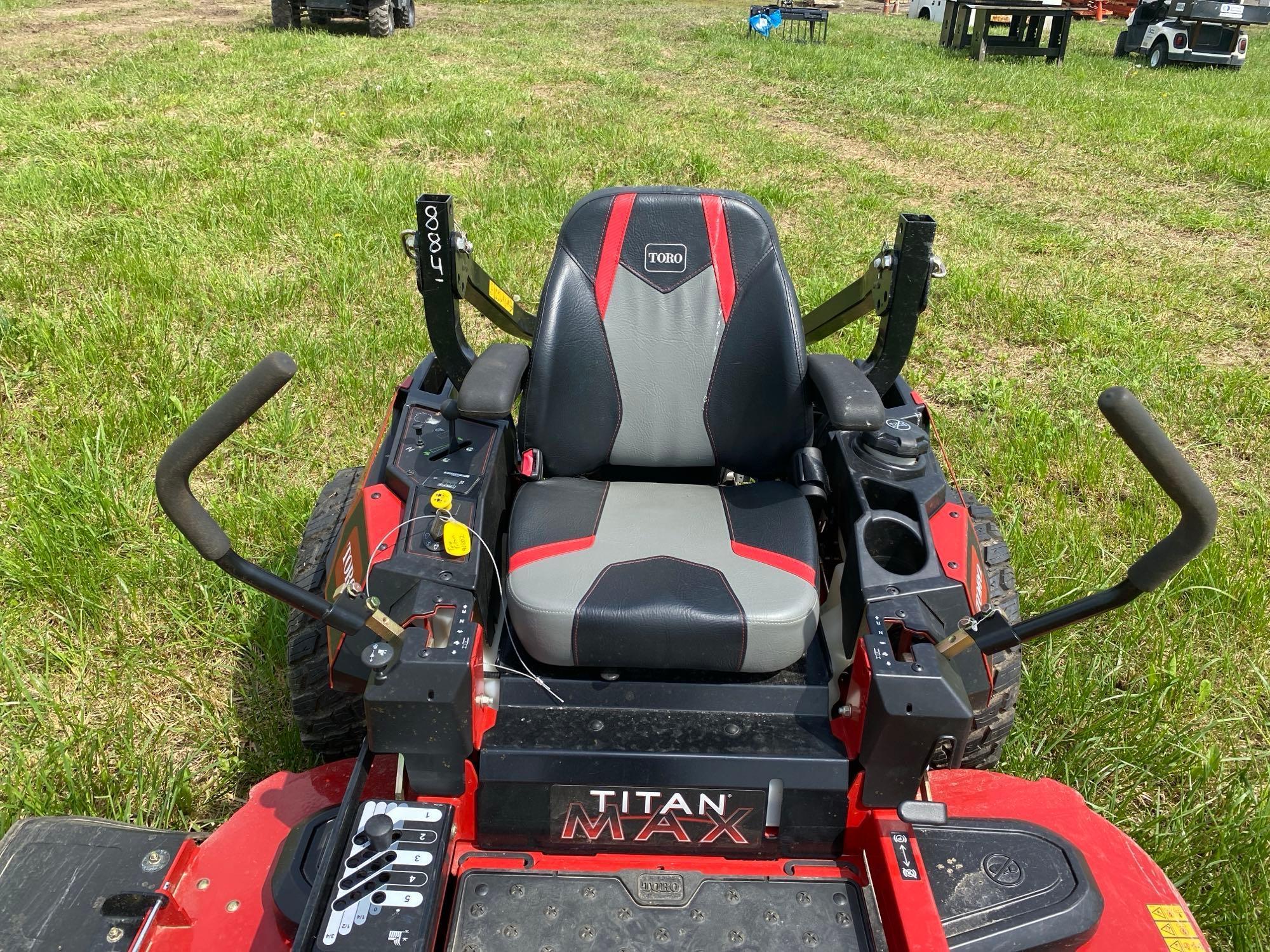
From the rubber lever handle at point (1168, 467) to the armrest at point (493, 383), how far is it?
122 cm

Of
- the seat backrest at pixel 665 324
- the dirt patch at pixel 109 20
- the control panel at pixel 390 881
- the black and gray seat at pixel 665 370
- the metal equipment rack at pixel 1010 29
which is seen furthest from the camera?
the metal equipment rack at pixel 1010 29

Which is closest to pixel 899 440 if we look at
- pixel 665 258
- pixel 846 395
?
pixel 846 395

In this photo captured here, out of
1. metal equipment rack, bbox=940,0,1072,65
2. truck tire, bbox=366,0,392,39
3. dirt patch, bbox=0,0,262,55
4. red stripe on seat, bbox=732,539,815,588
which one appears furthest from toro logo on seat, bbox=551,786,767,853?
metal equipment rack, bbox=940,0,1072,65

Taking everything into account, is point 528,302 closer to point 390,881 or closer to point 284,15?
point 390,881

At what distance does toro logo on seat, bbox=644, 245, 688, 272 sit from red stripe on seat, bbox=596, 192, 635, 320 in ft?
0.23

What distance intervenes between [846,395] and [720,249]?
556mm

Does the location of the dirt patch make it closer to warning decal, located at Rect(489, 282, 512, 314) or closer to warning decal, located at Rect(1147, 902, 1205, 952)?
warning decal, located at Rect(489, 282, 512, 314)

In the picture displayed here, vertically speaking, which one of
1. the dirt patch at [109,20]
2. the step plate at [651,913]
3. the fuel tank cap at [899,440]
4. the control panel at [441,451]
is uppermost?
the dirt patch at [109,20]

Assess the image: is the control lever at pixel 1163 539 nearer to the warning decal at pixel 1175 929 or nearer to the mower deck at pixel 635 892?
the mower deck at pixel 635 892

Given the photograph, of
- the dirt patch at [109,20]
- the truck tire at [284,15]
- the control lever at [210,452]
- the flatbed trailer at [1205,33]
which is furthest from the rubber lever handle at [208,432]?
the flatbed trailer at [1205,33]

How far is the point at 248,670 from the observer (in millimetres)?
2521

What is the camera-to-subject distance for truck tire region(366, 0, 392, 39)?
40.0ft

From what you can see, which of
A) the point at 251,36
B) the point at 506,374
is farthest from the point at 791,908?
the point at 251,36

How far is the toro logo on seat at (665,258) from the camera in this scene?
230cm
